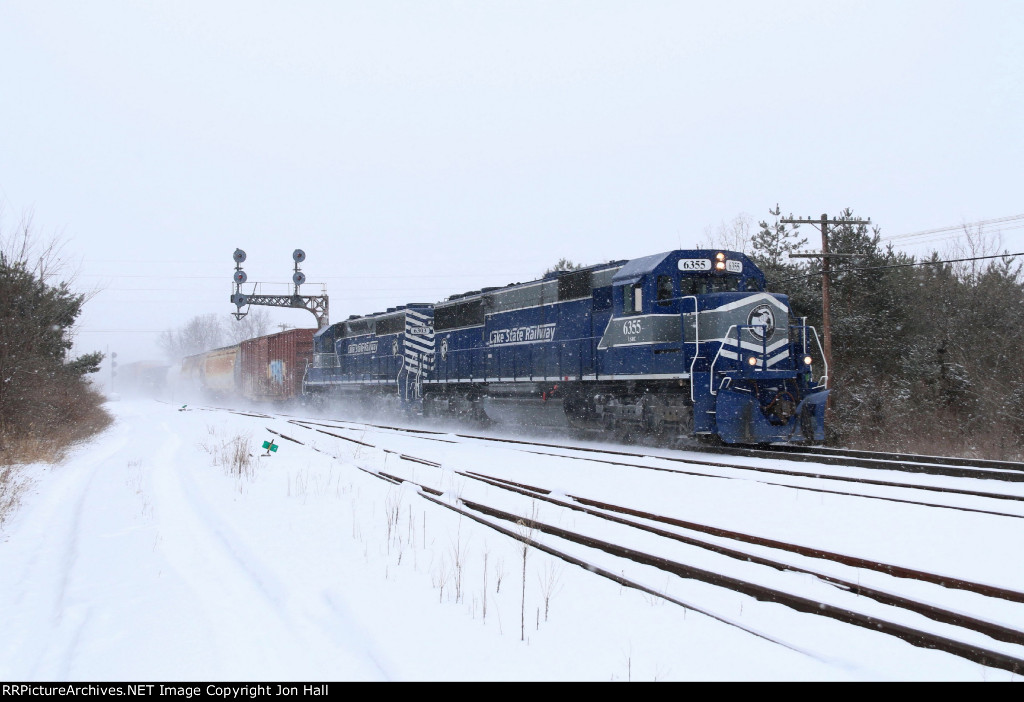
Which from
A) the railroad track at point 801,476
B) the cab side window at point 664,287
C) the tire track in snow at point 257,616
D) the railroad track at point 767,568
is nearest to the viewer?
the tire track in snow at point 257,616

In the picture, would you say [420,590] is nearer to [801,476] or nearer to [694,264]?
[801,476]

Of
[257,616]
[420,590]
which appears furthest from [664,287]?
[257,616]

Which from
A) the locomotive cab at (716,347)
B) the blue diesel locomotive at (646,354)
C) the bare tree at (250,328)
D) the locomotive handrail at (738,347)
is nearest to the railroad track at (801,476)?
the locomotive cab at (716,347)

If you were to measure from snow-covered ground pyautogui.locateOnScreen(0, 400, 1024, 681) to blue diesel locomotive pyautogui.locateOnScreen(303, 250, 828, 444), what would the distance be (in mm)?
3391

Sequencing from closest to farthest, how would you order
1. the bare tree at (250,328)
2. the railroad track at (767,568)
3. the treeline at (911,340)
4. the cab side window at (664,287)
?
the railroad track at (767,568)
the cab side window at (664,287)
the treeline at (911,340)
the bare tree at (250,328)

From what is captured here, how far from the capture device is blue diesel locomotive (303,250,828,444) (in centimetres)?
1230

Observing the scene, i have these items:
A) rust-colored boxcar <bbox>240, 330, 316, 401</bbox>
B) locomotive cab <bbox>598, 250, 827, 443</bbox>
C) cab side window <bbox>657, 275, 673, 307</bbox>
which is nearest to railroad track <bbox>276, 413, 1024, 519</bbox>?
locomotive cab <bbox>598, 250, 827, 443</bbox>

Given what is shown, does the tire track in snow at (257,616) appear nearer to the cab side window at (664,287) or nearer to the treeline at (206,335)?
the cab side window at (664,287)

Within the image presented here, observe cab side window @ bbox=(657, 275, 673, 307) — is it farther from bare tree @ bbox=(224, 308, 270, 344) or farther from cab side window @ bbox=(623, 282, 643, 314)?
bare tree @ bbox=(224, 308, 270, 344)

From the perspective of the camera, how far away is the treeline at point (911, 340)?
1836 cm

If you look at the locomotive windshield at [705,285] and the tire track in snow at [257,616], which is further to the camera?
the locomotive windshield at [705,285]

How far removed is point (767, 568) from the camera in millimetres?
5266

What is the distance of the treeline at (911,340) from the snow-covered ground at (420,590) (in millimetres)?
11594

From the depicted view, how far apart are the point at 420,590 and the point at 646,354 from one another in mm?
9223
